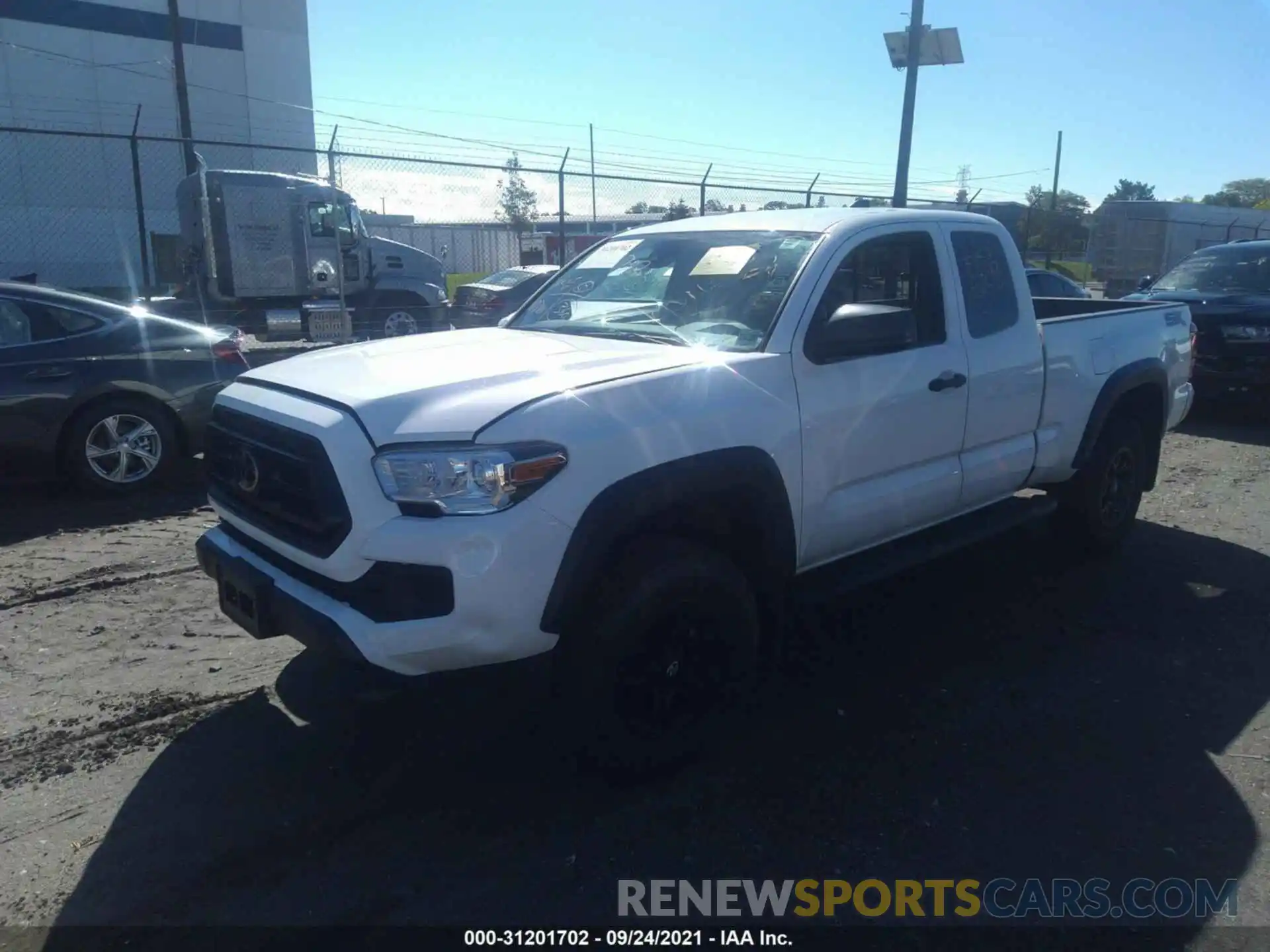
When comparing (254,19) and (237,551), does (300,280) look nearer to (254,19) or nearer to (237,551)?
(237,551)

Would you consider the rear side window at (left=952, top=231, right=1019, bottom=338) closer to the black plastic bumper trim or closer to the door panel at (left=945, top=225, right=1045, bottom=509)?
the door panel at (left=945, top=225, right=1045, bottom=509)

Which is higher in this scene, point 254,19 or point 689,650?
point 254,19

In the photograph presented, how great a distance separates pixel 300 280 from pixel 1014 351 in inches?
563

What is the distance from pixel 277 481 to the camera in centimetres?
321

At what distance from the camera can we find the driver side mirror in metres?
3.56

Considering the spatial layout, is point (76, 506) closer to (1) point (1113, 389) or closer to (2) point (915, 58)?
(1) point (1113, 389)

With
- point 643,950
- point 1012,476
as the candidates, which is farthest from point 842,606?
point 643,950

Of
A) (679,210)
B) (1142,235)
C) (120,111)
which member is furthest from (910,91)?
(120,111)

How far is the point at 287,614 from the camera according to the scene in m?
3.06

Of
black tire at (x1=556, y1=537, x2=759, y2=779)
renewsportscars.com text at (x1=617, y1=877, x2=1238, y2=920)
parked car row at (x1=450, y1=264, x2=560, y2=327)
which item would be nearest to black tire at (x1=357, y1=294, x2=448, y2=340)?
parked car row at (x1=450, y1=264, x2=560, y2=327)

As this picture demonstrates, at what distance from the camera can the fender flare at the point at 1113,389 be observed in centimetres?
524

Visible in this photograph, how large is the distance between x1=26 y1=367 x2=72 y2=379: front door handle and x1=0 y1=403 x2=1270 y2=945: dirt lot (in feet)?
6.00

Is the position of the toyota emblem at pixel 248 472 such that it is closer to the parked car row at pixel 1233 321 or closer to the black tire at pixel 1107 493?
the black tire at pixel 1107 493

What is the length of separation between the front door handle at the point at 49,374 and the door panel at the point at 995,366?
559 cm
